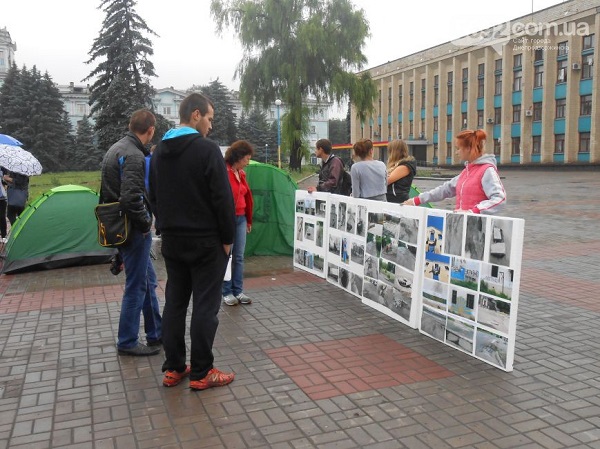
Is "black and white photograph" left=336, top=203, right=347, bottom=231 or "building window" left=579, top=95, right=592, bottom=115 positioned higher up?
"building window" left=579, top=95, right=592, bottom=115

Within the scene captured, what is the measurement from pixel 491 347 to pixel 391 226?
162 centimetres

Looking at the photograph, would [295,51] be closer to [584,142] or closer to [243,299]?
[584,142]

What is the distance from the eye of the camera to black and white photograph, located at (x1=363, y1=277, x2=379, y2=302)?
19.8 ft

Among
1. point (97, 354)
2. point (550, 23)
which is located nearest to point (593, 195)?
point (97, 354)

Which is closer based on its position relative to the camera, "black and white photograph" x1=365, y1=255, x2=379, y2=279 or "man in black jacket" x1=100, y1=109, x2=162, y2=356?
"man in black jacket" x1=100, y1=109, x2=162, y2=356

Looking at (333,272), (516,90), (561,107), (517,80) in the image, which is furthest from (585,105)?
(333,272)

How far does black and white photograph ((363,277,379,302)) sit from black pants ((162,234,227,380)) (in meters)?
2.41

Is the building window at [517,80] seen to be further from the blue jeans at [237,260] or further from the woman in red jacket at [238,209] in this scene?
the blue jeans at [237,260]

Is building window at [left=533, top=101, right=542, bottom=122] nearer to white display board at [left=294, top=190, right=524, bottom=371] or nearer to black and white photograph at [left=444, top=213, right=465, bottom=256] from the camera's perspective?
white display board at [left=294, top=190, right=524, bottom=371]

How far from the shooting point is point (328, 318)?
5840 mm

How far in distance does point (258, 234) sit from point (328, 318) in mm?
3879

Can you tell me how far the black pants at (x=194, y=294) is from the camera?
3.87 meters

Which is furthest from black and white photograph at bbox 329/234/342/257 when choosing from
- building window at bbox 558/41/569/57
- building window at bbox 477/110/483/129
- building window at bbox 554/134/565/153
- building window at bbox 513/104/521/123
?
building window at bbox 477/110/483/129

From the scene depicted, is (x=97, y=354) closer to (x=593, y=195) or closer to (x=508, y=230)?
(x=508, y=230)
